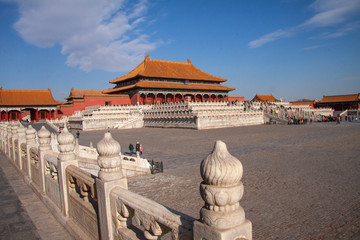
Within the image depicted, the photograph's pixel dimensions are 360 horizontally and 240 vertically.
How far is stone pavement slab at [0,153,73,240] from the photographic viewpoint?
470 cm

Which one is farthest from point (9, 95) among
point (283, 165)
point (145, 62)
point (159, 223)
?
point (159, 223)

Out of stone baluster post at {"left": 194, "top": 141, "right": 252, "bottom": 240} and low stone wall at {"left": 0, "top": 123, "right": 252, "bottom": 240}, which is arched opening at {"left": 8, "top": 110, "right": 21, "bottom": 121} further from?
stone baluster post at {"left": 194, "top": 141, "right": 252, "bottom": 240}

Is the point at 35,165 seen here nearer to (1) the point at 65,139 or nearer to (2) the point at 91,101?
(1) the point at 65,139

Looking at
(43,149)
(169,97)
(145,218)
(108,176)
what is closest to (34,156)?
(43,149)

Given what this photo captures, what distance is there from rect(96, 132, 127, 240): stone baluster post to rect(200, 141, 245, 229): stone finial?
1.82 m

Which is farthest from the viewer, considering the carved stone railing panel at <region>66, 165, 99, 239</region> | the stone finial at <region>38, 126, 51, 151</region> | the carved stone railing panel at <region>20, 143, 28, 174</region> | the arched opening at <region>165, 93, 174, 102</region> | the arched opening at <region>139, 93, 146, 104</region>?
the arched opening at <region>165, 93, 174, 102</region>

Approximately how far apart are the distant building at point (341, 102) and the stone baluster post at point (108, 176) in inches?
2328

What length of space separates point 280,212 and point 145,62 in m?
45.4

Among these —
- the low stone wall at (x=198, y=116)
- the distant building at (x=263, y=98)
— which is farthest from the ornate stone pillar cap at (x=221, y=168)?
the distant building at (x=263, y=98)

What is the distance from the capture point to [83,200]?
4.40m

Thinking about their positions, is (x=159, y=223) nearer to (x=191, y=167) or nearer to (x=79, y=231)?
(x=79, y=231)

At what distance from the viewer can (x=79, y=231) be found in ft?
14.3

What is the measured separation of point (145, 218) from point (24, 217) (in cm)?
415

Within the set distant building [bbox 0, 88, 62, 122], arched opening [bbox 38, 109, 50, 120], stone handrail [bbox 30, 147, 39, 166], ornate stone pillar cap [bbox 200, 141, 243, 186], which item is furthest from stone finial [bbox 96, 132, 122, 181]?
arched opening [bbox 38, 109, 50, 120]
